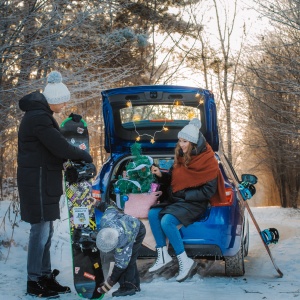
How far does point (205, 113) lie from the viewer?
229 inches

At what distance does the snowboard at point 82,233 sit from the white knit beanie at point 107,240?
0.42m

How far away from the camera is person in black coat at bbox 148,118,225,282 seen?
4961 millimetres

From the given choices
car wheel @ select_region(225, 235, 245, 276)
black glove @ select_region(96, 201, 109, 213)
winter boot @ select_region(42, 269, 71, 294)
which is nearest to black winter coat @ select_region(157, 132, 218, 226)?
car wheel @ select_region(225, 235, 245, 276)

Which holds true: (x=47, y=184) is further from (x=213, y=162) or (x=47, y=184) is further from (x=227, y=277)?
(x=227, y=277)

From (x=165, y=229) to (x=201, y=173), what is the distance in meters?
0.68

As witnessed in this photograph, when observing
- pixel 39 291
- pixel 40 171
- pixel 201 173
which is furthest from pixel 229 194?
pixel 39 291

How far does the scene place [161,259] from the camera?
5035 millimetres

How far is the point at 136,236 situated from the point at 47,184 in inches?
36.3

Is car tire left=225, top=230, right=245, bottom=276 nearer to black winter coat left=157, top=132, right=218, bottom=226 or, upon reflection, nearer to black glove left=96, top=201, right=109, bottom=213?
black winter coat left=157, top=132, right=218, bottom=226

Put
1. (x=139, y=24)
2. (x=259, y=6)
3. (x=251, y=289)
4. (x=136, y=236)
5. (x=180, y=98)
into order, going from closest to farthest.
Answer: (x=136, y=236) → (x=251, y=289) → (x=180, y=98) → (x=259, y=6) → (x=139, y=24)

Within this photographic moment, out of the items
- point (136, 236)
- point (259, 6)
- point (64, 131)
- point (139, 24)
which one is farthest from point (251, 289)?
point (139, 24)

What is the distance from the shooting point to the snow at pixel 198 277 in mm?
4504

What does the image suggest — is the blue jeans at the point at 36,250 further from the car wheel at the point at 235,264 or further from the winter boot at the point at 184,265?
the car wheel at the point at 235,264

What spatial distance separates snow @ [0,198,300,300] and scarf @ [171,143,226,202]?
2.97ft
